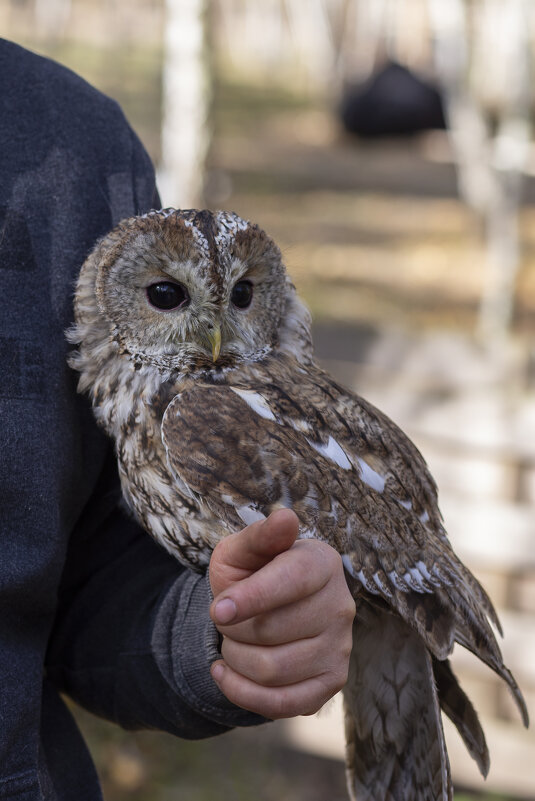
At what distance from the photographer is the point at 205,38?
431 centimetres

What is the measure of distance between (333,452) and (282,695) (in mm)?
418

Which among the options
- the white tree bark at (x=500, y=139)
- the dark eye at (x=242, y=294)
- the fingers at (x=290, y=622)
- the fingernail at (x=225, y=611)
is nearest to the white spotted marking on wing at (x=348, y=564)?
the fingers at (x=290, y=622)

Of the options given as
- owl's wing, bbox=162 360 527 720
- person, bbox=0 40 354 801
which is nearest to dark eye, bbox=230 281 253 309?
owl's wing, bbox=162 360 527 720

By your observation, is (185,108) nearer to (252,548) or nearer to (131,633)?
(131,633)

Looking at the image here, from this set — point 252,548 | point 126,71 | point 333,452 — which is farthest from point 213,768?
point 126,71

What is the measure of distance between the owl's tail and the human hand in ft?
1.10

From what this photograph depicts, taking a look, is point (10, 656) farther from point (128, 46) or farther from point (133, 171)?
point (128, 46)

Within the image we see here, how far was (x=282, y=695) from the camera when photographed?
1.16 metres

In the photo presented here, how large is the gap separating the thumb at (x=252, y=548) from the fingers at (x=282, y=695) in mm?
138

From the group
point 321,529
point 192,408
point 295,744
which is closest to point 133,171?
point 192,408

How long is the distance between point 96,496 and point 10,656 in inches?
13.7

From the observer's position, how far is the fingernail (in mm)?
1088

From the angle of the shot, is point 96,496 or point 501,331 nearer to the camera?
point 96,496

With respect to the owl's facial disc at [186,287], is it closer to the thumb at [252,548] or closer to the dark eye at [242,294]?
the dark eye at [242,294]
